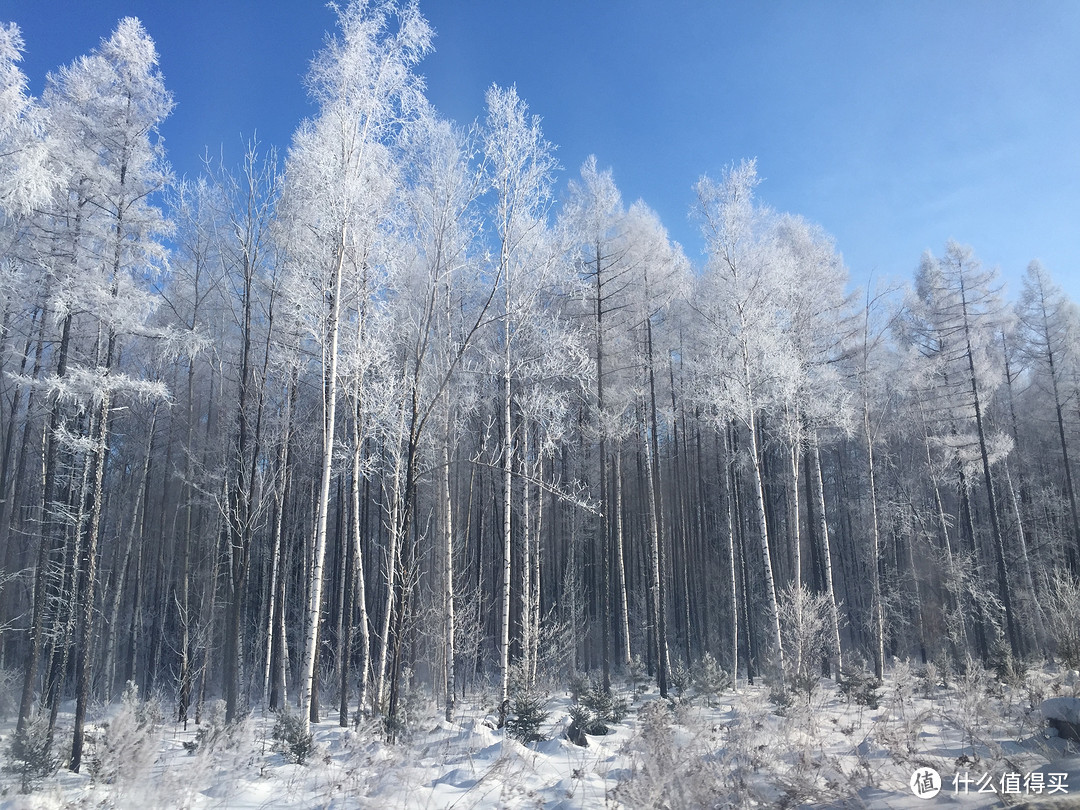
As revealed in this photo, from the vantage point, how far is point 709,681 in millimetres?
12516

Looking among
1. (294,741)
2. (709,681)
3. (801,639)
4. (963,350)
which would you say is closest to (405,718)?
(294,741)

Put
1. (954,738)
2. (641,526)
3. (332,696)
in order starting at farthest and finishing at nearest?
1. (641,526)
2. (332,696)
3. (954,738)

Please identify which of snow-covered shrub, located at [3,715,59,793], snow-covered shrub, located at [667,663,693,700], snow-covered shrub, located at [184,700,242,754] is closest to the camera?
snow-covered shrub, located at [184,700,242,754]

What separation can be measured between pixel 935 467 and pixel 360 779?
20.2 m

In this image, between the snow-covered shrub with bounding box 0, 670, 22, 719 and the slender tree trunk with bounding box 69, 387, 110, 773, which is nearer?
the slender tree trunk with bounding box 69, 387, 110, 773

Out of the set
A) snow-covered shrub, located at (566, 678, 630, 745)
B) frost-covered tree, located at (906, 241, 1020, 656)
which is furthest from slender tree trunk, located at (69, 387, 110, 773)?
frost-covered tree, located at (906, 241, 1020, 656)

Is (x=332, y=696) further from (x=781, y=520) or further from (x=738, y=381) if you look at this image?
(x=781, y=520)

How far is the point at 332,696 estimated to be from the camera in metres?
17.1

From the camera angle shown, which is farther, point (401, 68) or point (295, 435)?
point (295, 435)

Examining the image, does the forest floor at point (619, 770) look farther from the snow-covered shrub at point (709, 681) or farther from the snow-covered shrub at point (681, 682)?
the snow-covered shrub at point (681, 682)

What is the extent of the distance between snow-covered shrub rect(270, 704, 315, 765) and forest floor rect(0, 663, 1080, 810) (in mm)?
88

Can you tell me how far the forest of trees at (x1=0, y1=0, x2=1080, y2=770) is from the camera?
979 centimetres

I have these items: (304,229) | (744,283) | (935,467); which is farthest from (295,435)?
(935,467)

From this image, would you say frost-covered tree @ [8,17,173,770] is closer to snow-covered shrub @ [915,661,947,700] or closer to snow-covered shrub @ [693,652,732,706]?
snow-covered shrub @ [693,652,732,706]
